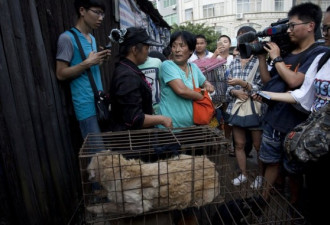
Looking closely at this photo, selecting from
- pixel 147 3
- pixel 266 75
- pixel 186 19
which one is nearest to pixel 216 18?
pixel 186 19

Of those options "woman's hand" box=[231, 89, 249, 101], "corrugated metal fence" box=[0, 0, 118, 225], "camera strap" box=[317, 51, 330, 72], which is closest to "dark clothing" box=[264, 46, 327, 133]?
"camera strap" box=[317, 51, 330, 72]

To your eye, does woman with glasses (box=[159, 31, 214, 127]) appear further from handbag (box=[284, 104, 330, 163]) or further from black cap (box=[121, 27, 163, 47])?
handbag (box=[284, 104, 330, 163])

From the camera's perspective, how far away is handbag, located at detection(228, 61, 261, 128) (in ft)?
10.2

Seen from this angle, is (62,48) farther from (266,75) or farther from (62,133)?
(266,75)

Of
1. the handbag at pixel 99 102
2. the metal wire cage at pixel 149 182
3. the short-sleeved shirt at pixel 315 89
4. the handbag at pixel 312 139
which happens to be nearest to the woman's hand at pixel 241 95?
the short-sleeved shirt at pixel 315 89

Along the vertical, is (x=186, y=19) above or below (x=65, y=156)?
above

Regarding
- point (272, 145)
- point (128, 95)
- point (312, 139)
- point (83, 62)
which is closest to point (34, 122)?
point (83, 62)

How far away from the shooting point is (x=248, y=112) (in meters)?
3.14

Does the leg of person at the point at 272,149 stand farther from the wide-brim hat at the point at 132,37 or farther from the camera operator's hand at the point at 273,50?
the wide-brim hat at the point at 132,37

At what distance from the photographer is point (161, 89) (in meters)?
2.46

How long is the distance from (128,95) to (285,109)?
1.69 meters

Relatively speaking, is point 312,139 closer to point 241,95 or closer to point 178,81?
point 178,81

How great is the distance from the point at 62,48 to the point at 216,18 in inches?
1236

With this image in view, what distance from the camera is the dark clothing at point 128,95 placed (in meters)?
1.77
